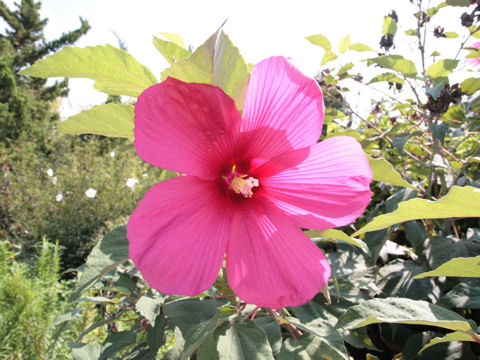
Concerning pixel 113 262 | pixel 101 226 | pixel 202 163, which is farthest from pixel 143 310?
pixel 101 226

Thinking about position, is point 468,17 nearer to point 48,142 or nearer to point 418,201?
point 418,201

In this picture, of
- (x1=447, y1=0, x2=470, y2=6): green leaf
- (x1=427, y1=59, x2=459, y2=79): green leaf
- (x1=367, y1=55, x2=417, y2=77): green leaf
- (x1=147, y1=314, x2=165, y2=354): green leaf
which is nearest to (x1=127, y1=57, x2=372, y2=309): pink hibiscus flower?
(x1=147, y1=314, x2=165, y2=354): green leaf

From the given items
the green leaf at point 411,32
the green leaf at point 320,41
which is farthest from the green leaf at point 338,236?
the green leaf at point 411,32

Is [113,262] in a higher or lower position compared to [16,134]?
lower

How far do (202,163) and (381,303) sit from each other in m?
0.37

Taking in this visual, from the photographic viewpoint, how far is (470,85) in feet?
4.30

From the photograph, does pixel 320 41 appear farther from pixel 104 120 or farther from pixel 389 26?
pixel 104 120

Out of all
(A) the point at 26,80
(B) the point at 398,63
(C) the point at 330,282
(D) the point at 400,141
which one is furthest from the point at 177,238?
(A) the point at 26,80

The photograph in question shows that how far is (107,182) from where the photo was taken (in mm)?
6863

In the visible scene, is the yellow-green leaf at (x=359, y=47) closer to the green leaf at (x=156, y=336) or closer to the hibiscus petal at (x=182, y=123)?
the hibiscus petal at (x=182, y=123)

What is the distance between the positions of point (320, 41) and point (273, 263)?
137 centimetres

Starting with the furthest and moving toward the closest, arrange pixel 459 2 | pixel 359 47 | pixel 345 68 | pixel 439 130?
pixel 345 68 → pixel 359 47 → pixel 459 2 → pixel 439 130

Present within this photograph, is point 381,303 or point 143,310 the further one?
point 143,310

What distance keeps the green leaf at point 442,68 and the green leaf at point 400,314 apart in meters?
0.98
